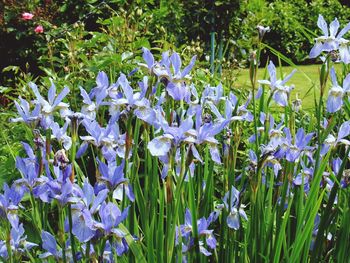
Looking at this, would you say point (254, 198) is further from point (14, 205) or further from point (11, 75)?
point (11, 75)

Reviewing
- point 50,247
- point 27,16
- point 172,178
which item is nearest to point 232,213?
point 172,178

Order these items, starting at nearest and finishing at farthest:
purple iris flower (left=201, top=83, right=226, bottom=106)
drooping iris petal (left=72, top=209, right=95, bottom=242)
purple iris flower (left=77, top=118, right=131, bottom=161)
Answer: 1. drooping iris petal (left=72, top=209, right=95, bottom=242)
2. purple iris flower (left=77, top=118, right=131, bottom=161)
3. purple iris flower (left=201, top=83, right=226, bottom=106)

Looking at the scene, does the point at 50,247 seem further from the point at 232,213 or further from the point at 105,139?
the point at 232,213

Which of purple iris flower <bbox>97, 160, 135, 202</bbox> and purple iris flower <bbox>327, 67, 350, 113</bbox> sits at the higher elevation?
purple iris flower <bbox>327, 67, 350, 113</bbox>

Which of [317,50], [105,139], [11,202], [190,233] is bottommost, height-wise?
[190,233]

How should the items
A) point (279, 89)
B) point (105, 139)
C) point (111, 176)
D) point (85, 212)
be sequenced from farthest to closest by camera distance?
point (279, 89) < point (105, 139) < point (111, 176) < point (85, 212)

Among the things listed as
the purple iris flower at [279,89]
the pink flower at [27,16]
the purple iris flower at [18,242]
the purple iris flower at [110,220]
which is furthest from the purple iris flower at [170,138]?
the pink flower at [27,16]

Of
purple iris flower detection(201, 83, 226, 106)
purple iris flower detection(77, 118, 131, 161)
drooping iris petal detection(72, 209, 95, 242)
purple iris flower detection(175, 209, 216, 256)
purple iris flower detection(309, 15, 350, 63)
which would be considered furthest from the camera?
purple iris flower detection(201, 83, 226, 106)

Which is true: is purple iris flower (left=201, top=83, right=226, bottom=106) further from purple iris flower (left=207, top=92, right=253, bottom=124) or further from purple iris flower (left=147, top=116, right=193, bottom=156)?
purple iris flower (left=147, top=116, right=193, bottom=156)

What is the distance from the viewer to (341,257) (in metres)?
1.78

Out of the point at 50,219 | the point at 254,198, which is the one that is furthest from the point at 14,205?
the point at 50,219

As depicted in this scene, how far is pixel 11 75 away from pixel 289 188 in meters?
5.15

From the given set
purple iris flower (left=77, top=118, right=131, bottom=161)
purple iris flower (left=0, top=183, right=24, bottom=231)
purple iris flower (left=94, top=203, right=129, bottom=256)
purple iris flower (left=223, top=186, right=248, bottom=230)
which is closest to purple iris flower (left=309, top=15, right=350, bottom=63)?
purple iris flower (left=223, top=186, right=248, bottom=230)

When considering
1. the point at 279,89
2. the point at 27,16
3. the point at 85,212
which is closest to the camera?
the point at 85,212
